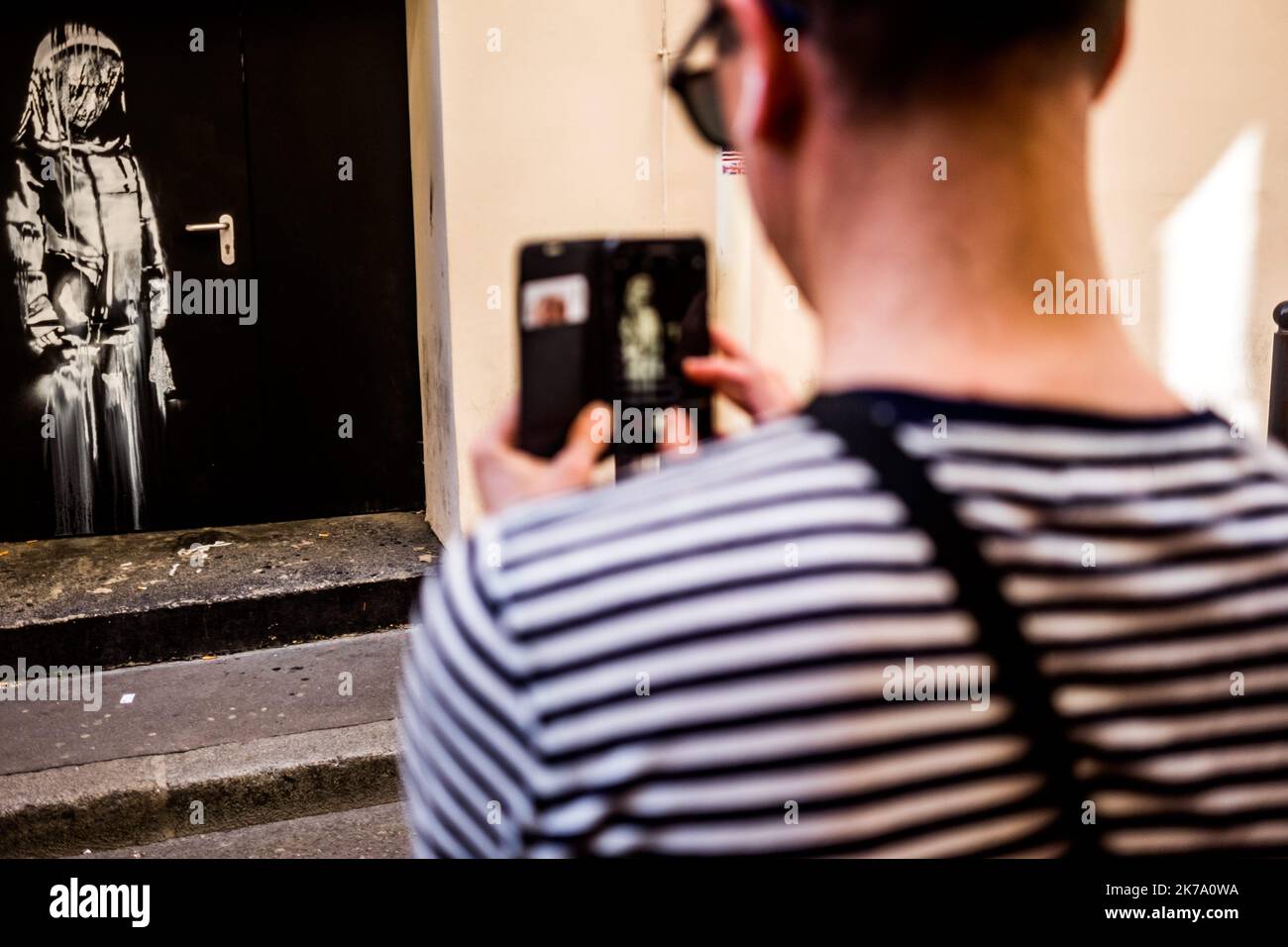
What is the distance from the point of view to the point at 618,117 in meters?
5.82

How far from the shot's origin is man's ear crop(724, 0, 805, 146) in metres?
0.90

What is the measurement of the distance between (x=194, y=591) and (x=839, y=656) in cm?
504

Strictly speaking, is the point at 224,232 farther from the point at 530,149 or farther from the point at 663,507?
the point at 663,507

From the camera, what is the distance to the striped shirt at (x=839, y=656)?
0.74m

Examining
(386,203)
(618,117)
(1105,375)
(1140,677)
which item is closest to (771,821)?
(1140,677)

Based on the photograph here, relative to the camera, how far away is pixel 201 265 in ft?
20.1

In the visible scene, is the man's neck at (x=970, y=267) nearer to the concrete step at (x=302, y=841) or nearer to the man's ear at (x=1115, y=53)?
the man's ear at (x=1115, y=53)

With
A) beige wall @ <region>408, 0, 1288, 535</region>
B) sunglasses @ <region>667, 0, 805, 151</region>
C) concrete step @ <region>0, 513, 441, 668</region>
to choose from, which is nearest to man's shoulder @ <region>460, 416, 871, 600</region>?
sunglasses @ <region>667, 0, 805, 151</region>

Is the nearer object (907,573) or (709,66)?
(907,573)

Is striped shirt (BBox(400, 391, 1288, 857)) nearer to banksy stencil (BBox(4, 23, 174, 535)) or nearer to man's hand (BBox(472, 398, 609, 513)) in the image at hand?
man's hand (BBox(472, 398, 609, 513))

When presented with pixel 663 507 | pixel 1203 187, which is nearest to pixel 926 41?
pixel 663 507

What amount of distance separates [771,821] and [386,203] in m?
5.94

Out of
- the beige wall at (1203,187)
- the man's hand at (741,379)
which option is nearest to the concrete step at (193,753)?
the man's hand at (741,379)

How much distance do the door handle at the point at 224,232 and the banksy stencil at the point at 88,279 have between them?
0.21 meters
